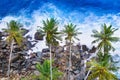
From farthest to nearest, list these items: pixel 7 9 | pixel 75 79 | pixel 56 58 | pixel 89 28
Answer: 1. pixel 7 9
2. pixel 89 28
3. pixel 56 58
4. pixel 75 79

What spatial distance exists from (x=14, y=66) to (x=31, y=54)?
785 centimetres

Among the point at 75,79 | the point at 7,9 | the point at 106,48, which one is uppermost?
the point at 7,9

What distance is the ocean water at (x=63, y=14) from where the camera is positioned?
402ft

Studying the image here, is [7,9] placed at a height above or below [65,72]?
above

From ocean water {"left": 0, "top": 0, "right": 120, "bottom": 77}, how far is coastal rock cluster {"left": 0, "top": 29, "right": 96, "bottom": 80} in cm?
1327

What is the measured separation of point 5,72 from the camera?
3871 inches

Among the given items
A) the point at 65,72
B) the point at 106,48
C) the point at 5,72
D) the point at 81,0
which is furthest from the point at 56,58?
the point at 81,0

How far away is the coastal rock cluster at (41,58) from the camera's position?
321 ft

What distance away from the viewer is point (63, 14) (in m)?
126

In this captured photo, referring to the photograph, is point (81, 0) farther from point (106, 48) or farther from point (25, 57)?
point (106, 48)

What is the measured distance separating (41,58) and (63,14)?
2771 centimetres

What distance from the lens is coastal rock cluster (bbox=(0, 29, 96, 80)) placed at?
97938 mm

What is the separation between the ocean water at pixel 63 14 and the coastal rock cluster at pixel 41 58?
13.3 m

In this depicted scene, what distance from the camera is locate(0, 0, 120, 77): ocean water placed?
4820 inches
